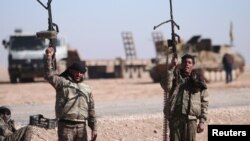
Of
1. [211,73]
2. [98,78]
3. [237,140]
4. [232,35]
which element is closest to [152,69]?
[211,73]

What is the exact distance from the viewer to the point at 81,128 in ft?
22.4

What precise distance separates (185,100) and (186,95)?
0.22 feet

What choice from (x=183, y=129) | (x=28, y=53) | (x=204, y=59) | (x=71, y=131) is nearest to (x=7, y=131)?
(x=71, y=131)

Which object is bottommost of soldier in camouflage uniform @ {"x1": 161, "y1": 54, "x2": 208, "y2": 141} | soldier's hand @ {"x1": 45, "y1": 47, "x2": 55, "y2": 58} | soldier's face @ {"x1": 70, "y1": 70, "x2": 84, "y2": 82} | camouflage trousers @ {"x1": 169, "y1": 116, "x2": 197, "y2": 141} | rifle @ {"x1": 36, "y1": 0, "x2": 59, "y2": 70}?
camouflage trousers @ {"x1": 169, "y1": 116, "x2": 197, "y2": 141}

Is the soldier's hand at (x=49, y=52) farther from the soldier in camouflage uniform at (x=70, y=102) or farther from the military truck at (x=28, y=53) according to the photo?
the military truck at (x=28, y=53)

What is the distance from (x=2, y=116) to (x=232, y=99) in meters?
11.8

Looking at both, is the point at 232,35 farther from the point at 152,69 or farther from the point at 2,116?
the point at 2,116

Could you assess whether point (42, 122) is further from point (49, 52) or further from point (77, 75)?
point (49, 52)

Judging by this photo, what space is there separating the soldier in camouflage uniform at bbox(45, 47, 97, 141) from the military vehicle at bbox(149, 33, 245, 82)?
859 inches

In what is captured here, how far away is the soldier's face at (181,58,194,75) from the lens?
700 centimetres

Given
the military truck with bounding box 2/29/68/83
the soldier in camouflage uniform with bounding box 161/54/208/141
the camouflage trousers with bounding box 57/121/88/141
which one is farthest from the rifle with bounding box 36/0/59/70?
the military truck with bounding box 2/29/68/83

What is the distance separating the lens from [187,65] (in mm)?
7043

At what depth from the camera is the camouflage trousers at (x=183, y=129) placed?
7.05m

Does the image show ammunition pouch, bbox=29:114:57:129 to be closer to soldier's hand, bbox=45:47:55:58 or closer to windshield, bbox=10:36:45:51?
soldier's hand, bbox=45:47:55:58
